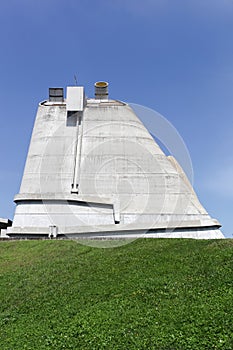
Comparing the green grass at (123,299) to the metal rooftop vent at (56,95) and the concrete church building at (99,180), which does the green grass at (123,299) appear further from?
the metal rooftop vent at (56,95)

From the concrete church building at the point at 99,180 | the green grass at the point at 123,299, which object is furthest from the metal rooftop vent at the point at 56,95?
the green grass at the point at 123,299

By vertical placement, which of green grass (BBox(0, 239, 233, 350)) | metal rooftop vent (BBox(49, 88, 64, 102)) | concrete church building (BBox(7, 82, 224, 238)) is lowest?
green grass (BBox(0, 239, 233, 350))

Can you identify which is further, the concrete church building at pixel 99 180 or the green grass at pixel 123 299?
the concrete church building at pixel 99 180

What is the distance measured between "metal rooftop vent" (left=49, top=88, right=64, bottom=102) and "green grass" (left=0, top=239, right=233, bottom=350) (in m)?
16.5

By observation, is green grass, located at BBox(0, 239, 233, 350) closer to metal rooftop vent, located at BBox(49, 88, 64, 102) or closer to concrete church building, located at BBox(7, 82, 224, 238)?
concrete church building, located at BBox(7, 82, 224, 238)

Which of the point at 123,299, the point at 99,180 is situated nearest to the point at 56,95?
the point at 99,180

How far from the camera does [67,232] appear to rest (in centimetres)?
2173

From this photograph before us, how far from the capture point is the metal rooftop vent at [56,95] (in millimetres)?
28983

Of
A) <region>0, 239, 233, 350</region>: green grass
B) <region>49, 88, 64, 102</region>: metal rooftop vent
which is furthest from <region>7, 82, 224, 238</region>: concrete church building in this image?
<region>0, 239, 233, 350</region>: green grass

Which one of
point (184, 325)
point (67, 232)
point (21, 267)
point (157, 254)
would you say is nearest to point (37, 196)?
point (67, 232)

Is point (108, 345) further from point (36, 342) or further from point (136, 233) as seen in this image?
point (136, 233)

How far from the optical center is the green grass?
7.35 metres

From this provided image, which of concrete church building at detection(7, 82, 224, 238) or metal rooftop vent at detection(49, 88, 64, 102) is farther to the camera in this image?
metal rooftop vent at detection(49, 88, 64, 102)

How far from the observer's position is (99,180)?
25.3 meters
